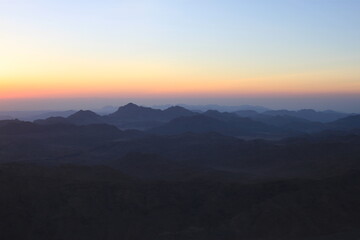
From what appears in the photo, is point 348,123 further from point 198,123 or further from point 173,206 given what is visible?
point 173,206

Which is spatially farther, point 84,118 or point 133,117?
point 133,117

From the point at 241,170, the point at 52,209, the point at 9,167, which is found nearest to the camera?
the point at 52,209

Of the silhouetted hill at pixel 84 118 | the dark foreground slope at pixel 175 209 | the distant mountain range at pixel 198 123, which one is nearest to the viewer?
the dark foreground slope at pixel 175 209

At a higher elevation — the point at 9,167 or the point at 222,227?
the point at 9,167

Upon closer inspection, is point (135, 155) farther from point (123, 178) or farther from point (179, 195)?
point (179, 195)

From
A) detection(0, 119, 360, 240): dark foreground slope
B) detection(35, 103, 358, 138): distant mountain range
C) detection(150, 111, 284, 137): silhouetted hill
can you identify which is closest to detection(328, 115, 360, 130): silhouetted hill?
detection(35, 103, 358, 138): distant mountain range

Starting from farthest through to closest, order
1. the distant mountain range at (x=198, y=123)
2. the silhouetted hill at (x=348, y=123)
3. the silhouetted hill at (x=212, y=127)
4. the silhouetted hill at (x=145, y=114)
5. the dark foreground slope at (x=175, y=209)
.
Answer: the silhouetted hill at (x=145, y=114) < the silhouetted hill at (x=348, y=123) < the distant mountain range at (x=198, y=123) < the silhouetted hill at (x=212, y=127) < the dark foreground slope at (x=175, y=209)

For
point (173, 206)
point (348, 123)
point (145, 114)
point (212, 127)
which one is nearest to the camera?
point (173, 206)

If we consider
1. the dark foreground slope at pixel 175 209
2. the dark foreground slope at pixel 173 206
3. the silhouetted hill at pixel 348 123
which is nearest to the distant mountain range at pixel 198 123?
the silhouetted hill at pixel 348 123

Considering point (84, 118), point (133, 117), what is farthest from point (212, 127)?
point (133, 117)

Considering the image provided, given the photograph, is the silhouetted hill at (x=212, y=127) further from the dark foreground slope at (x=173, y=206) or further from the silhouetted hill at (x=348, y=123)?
the dark foreground slope at (x=173, y=206)

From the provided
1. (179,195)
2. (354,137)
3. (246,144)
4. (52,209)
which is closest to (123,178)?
A: (179,195)
